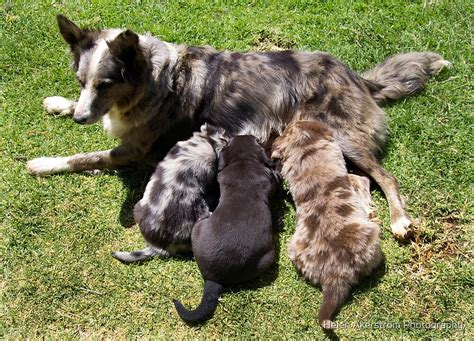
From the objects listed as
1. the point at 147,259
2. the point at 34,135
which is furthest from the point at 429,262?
the point at 34,135

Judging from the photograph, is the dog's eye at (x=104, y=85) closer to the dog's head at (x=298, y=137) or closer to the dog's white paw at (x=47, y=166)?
the dog's white paw at (x=47, y=166)

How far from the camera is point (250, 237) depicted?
153 inches

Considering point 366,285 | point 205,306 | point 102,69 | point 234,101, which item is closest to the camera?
point 205,306

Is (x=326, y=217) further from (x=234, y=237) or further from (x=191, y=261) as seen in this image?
(x=191, y=261)

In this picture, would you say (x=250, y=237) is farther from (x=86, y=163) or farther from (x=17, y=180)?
(x=17, y=180)

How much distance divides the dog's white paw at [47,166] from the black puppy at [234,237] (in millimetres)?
1717

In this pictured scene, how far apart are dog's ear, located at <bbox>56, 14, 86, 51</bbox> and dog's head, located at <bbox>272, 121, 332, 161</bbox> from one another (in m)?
1.99

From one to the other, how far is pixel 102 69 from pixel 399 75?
305 cm

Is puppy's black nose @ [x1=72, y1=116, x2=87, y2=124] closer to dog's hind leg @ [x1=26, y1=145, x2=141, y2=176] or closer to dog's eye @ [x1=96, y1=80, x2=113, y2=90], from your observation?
dog's eye @ [x1=96, y1=80, x2=113, y2=90]

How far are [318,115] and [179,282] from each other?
2.01m

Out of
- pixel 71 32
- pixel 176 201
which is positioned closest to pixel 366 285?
pixel 176 201

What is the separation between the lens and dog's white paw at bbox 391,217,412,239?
4.35m

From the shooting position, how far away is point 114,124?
4934mm

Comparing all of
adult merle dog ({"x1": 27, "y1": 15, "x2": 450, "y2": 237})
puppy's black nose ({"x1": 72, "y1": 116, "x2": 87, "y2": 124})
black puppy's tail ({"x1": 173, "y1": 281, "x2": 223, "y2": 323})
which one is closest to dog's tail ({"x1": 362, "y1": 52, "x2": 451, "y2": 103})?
adult merle dog ({"x1": 27, "y1": 15, "x2": 450, "y2": 237})
